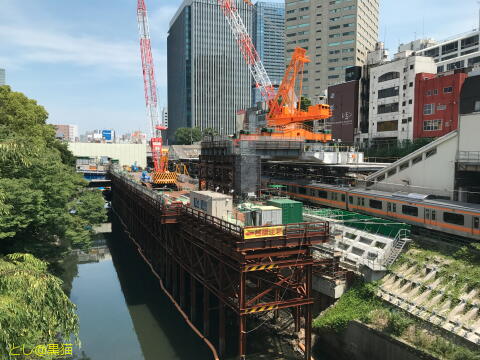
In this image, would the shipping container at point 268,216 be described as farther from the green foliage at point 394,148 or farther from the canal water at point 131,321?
the green foliage at point 394,148

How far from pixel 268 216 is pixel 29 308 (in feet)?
50.1

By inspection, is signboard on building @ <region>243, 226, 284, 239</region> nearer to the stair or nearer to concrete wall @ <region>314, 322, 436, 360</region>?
concrete wall @ <region>314, 322, 436, 360</region>

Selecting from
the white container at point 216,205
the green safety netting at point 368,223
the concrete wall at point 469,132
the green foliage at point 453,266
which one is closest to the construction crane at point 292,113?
the green safety netting at point 368,223

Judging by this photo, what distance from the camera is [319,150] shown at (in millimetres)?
48156

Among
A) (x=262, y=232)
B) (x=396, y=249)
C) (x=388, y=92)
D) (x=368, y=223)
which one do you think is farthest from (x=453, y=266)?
(x=388, y=92)

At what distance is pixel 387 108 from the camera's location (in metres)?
75.5

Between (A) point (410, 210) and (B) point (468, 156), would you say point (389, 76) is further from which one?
(A) point (410, 210)

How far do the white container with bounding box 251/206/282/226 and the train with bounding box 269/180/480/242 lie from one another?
48.7 feet

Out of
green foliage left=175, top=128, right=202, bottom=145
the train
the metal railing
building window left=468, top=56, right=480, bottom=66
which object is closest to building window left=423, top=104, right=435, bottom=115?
building window left=468, top=56, right=480, bottom=66

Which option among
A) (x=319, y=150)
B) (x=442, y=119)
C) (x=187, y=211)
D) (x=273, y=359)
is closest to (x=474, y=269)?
(x=273, y=359)

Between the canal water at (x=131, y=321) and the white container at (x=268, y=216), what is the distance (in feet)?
31.0

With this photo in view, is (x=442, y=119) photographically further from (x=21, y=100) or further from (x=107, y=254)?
(x=21, y=100)

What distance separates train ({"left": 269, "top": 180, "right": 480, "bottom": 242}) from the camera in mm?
28859

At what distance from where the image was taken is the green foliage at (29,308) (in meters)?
11.9
